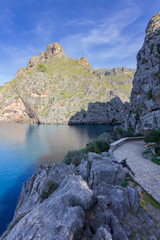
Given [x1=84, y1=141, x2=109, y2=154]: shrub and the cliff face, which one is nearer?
[x1=84, y1=141, x2=109, y2=154]: shrub

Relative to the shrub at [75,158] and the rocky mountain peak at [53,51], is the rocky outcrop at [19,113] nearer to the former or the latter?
the rocky mountain peak at [53,51]

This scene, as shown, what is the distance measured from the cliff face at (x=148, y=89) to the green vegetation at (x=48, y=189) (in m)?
20.3

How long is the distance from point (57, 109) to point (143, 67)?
73.5 m

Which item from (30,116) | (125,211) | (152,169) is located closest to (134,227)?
(125,211)

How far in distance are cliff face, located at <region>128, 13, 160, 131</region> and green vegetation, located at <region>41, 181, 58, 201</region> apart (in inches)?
797

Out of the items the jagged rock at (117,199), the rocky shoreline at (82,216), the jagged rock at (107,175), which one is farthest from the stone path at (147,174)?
the jagged rock at (117,199)

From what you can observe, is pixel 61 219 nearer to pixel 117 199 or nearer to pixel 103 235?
pixel 103 235

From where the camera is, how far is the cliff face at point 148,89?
23091 mm

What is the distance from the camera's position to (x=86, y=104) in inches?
3814

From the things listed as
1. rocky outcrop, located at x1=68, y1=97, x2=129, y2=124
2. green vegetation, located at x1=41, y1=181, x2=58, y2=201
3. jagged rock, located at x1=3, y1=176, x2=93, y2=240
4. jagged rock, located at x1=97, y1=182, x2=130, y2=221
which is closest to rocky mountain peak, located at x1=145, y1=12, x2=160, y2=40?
rocky outcrop, located at x1=68, y1=97, x2=129, y2=124

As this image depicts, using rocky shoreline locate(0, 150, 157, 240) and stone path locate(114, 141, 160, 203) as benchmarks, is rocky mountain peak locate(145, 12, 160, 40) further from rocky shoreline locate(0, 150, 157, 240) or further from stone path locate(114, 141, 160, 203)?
rocky shoreline locate(0, 150, 157, 240)

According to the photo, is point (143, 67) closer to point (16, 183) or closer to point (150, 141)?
point (150, 141)

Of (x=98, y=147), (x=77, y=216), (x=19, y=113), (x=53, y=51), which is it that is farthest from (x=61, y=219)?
(x=53, y=51)

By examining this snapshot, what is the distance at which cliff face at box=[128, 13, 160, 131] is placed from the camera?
75.8 ft
